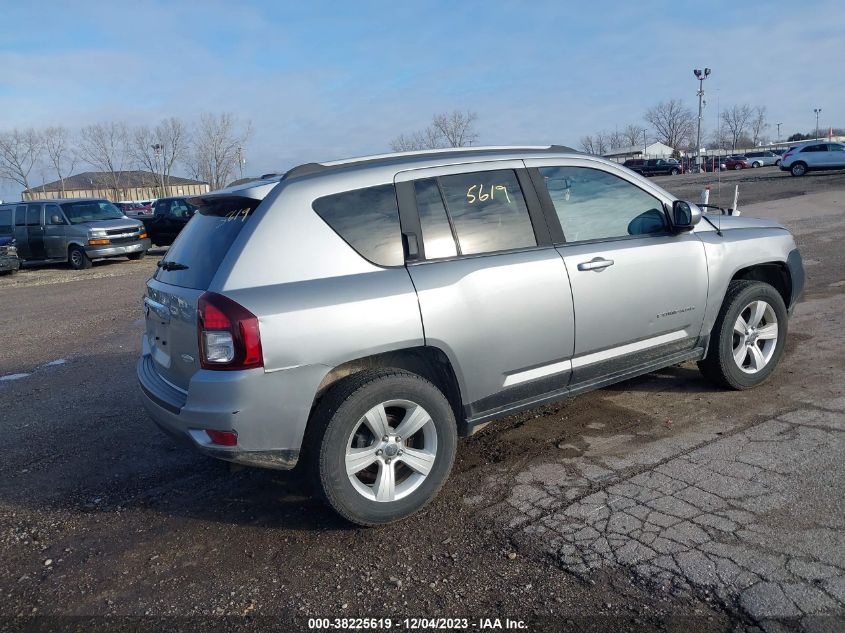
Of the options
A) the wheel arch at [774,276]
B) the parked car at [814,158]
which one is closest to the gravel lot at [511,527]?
the wheel arch at [774,276]

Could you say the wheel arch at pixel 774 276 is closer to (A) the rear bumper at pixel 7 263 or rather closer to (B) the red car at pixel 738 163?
(A) the rear bumper at pixel 7 263

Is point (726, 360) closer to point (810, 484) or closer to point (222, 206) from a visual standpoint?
point (810, 484)

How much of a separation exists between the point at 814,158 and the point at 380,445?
3942 cm

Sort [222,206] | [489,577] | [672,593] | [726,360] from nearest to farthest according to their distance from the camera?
[672,593] → [489,577] → [222,206] → [726,360]

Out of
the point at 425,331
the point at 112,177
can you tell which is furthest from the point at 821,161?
the point at 112,177

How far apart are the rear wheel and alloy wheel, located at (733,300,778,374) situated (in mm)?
36520

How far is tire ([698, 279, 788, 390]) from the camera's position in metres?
5.13

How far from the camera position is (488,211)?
421 centimetres

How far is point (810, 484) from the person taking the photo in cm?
379

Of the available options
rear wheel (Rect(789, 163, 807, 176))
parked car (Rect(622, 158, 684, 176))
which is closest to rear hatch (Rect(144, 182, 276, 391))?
rear wheel (Rect(789, 163, 807, 176))

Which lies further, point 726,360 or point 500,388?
point 726,360

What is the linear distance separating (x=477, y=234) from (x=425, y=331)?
736 mm

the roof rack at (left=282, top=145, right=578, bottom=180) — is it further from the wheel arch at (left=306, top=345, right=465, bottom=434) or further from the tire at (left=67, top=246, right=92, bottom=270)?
the tire at (left=67, top=246, right=92, bottom=270)

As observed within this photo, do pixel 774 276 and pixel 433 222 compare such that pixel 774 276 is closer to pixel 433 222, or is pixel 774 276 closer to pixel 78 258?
pixel 433 222
